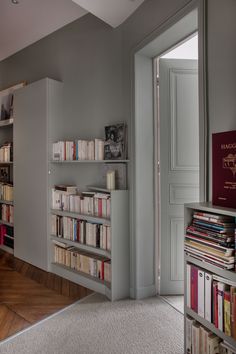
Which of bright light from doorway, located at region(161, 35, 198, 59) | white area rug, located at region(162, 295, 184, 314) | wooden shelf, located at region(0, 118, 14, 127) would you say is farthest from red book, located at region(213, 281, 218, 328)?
wooden shelf, located at region(0, 118, 14, 127)

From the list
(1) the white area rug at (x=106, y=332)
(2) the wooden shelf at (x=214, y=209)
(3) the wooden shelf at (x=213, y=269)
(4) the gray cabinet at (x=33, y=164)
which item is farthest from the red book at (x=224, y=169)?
(4) the gray cabinet at (x=33, y=164)

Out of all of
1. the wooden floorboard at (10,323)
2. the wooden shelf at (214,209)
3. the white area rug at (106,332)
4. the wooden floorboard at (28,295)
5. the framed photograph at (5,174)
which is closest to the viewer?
the wooden shelf at (214,209)

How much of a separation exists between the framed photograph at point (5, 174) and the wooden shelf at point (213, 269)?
3896mm

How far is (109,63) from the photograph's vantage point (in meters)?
3.32

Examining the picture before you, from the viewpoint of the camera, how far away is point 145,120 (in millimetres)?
3014

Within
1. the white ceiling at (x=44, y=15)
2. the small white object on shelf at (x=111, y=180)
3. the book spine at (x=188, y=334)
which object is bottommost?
the book spine at (x=188, y=334)

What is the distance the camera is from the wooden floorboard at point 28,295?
8.33 feet

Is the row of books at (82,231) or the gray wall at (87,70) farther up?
the gray wall at (87,70)

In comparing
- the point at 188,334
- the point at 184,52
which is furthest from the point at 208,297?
the point at 184,52

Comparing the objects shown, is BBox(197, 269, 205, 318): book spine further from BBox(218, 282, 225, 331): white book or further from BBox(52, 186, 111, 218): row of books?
BBox(52, 186, 111, 218): row of books

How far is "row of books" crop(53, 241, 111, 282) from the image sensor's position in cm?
313

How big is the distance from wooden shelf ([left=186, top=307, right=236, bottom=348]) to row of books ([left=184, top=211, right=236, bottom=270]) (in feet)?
1.19

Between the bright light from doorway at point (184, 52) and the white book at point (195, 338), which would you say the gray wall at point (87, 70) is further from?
the white book at point (195, 338)

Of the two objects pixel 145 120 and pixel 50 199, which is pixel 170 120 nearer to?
pixel 145 120
